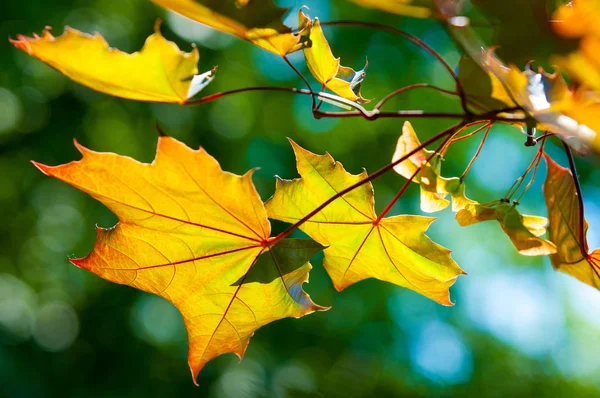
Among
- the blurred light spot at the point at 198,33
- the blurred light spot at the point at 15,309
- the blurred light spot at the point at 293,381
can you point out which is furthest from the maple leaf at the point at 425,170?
the blurred light spot at the point at 15,309

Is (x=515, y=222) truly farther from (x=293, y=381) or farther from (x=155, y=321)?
(x=155, y=321)

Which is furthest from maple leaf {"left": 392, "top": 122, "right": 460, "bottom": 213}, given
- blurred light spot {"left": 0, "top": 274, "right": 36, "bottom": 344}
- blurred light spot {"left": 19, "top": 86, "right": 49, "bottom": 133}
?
blurred light spot {"left": 19, "top": 86, "right": 49, "bottom": 133}

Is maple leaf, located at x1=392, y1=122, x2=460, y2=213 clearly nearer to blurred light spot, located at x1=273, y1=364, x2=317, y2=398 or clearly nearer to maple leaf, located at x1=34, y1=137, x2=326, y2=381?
maple leaf, located at x1=34, y1=137, x2=326, y2=381

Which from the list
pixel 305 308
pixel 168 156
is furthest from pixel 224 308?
pixel 168 156

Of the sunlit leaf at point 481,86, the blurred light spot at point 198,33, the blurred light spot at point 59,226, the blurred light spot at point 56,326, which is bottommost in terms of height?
the blurred light spot at point 56,326

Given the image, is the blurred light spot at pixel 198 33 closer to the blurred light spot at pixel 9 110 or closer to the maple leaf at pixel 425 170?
the blurred light spot at pixel 9 110

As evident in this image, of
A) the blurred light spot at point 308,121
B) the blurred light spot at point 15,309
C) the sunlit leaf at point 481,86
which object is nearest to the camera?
the sunlit leaf at point 481,86

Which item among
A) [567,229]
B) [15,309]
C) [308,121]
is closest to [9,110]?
[15,309]
